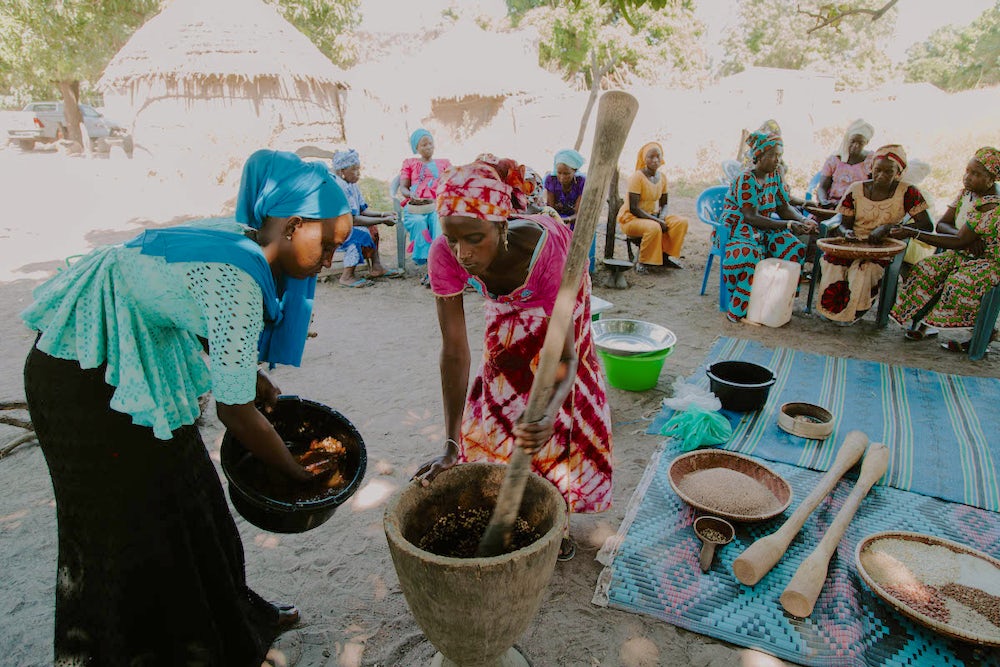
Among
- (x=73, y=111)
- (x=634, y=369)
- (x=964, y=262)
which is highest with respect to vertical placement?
(x=73, y=111)

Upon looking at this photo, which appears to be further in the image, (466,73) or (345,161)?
(466,73)

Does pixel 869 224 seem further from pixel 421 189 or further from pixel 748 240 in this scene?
pixel 421 189

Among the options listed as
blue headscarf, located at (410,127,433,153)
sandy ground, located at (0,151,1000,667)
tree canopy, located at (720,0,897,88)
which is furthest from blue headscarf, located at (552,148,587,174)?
tree canopy, located at (720,0,897,88)

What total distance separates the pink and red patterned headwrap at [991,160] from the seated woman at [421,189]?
5069mm

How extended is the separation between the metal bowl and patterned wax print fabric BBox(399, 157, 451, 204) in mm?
3492

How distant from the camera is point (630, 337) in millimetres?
4246

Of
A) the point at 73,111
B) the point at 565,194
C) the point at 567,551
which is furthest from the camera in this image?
the point at 73,111

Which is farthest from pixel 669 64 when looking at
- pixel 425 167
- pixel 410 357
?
pixel 410 357

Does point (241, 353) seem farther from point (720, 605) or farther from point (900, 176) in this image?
point (900, 176)

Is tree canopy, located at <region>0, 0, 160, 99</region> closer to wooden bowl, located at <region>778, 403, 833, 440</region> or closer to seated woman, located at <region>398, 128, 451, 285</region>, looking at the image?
seated woman, located at <region>398, 128, 451, 285</region>

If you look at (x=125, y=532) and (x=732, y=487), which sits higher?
(x=125, y=532)

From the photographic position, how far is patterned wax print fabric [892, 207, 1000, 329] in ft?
14.6

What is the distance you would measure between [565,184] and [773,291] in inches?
97.0

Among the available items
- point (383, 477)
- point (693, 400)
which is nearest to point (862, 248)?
point (693, 400)
